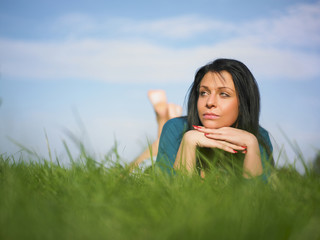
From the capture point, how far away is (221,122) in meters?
2.59

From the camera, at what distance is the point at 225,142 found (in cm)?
240

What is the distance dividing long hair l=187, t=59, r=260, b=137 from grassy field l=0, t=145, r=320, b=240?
115 centimetres

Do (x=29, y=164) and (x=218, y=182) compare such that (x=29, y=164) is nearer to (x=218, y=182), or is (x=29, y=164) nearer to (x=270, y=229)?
(x=218, y=182)

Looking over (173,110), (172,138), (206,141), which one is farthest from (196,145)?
(173,110)

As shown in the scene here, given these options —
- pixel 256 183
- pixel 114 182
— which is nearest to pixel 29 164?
pixel 114 182

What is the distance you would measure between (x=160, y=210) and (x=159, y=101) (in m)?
Result: 3.47

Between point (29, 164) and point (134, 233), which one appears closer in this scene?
point (134, 233)

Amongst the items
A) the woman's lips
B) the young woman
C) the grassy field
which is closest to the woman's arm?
the young woman

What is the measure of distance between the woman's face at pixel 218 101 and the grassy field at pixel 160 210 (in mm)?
957

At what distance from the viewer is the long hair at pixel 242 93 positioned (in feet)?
8.85

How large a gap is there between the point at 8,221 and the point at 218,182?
1142 mm

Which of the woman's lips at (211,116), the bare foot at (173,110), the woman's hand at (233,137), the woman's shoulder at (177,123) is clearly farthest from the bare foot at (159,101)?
the woman's hand at (233,137)

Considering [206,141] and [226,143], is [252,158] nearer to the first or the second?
[226,143]

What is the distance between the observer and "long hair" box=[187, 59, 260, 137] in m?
2.70
